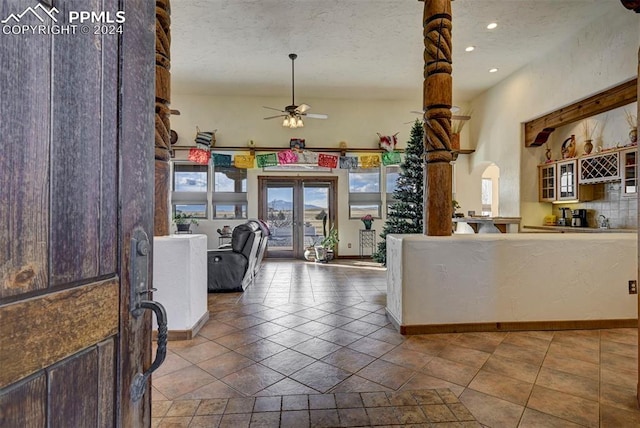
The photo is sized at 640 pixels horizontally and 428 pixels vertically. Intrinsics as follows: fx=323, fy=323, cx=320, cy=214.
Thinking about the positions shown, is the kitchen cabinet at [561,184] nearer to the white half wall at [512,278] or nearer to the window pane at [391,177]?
the white half wall at [512,278]

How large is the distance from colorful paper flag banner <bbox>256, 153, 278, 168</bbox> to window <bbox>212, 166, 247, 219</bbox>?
0.69 metres

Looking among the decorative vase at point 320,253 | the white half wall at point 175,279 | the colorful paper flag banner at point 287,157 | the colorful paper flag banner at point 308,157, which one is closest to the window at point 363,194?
the colorful paper flag banner at point 308,157

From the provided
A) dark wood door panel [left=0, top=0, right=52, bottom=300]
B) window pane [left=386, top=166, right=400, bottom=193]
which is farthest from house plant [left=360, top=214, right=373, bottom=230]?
dark wood door panel [left=0, top=0, right=52, bottom=300]

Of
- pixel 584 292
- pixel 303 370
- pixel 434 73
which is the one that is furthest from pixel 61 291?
pixel 584 292

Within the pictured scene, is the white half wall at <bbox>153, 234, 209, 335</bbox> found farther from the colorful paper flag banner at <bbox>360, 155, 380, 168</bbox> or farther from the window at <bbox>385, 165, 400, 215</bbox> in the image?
the window at <bbox>385, 165, 400, 215</bbox>

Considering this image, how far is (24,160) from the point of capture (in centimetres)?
50

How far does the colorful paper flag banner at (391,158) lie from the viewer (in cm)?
734

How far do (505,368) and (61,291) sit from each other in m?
2.58

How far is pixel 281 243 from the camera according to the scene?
311 inches

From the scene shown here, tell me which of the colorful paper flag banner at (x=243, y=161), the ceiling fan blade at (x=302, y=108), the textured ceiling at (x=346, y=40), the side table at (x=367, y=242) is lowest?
the side table at (x=367, y=242)

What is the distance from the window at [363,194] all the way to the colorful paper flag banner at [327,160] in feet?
2.26

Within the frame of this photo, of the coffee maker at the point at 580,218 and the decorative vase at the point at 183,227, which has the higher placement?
the coffee maker at the point at 580,218

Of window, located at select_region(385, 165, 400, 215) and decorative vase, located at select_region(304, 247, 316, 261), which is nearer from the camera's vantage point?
decorative vase, located at select_region(304, 247, 316, 261)

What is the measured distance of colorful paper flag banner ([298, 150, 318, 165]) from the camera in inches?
285
